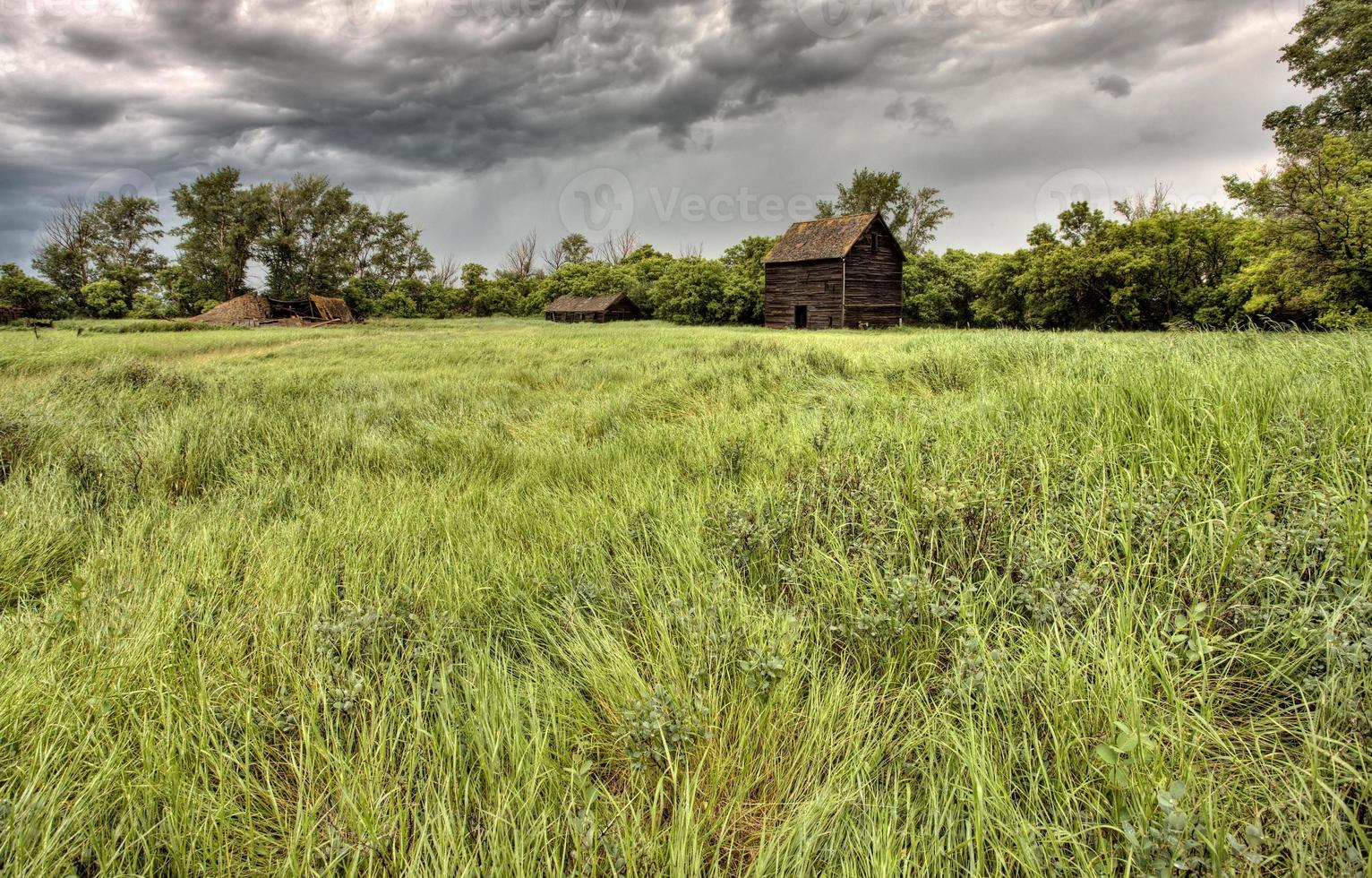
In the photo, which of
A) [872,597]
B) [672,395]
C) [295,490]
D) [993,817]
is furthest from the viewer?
[672,395]

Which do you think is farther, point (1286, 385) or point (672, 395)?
point (672, 395)

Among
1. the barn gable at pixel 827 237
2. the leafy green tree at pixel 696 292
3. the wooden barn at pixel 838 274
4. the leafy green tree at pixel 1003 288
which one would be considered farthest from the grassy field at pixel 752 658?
the leafy green tree at pixel 696 292

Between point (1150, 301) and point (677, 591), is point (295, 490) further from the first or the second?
point (1150, 301)

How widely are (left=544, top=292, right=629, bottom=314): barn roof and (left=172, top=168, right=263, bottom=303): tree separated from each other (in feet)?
84.0

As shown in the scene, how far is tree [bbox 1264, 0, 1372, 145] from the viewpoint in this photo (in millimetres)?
21469

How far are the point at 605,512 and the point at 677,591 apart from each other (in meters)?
1.11

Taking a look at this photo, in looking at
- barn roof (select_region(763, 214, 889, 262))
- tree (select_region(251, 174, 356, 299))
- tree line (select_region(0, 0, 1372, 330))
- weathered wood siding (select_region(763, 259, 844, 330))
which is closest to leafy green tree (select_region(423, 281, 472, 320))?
tree line (select_region(0, 0, 1372, 330))

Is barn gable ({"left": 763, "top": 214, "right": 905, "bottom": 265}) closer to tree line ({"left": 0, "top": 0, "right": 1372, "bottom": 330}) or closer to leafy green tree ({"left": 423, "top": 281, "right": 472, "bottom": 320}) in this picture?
tree line ({"left": 0, "top": 0, "right": 1372, "bottom": 330})

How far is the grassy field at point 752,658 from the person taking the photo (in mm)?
1267

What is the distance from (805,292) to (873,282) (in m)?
4.01

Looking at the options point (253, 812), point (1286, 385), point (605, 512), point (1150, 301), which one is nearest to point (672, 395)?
point (605, 512)

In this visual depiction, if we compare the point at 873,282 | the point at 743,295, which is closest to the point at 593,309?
the point at 743,295

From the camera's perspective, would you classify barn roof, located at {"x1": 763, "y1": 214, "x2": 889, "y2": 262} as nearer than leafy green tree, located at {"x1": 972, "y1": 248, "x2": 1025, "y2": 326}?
No

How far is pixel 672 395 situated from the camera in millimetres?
7379
